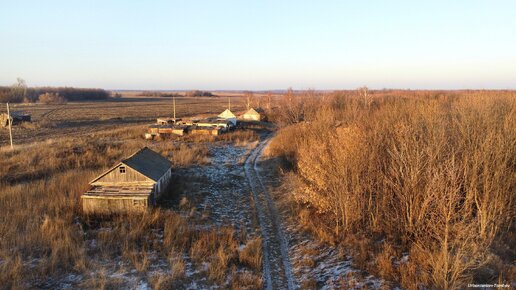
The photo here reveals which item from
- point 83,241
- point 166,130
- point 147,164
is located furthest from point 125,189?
point 166,130

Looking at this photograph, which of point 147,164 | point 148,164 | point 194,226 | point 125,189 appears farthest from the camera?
point 148,164

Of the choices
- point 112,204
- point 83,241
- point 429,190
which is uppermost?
point 429,190

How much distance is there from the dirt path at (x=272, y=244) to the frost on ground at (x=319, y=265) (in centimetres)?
22

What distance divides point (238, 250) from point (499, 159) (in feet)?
24.6

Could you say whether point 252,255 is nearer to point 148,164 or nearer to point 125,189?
point 125,189

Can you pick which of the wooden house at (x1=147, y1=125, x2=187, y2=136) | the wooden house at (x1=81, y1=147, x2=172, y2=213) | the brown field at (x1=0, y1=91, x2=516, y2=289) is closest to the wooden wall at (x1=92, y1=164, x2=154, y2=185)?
the wooden house at (x1=81, y1=147, x2=172, y2=213)

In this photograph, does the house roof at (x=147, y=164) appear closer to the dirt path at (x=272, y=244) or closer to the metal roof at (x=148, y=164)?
the metal roof at (x=148, y=164)

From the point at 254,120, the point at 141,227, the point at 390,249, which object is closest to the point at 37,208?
the point at 141,227

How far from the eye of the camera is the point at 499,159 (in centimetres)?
845

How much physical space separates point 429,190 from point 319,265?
11.7ft

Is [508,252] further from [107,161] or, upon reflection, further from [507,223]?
[107,161]

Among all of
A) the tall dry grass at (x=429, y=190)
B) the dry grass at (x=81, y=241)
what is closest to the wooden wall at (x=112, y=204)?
the dry grass at (x=81, y=241)

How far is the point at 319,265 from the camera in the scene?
922 centimetres

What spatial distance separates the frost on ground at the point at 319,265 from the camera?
8047mm
